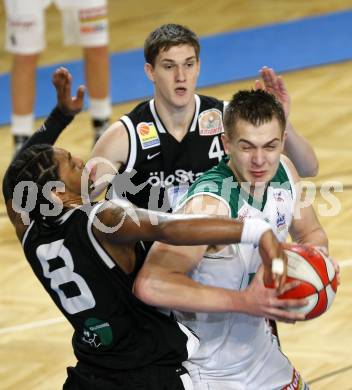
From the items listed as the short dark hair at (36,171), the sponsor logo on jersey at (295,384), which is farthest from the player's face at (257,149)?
the sponsor logo on jersey at (295,384)

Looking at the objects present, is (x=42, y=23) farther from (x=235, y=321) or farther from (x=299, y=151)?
(x=235, y=321)

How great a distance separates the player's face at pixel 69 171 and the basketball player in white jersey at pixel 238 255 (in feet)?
1.15

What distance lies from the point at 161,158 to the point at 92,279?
1.43 m

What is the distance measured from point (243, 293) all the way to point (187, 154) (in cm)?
158

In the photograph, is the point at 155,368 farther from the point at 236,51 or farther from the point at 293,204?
the point at 236,51

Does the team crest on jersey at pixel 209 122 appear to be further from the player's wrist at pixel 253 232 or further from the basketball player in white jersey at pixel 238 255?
the player's wrist at pixel 253 232

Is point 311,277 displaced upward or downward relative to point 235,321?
upward

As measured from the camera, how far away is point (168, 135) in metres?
5.00

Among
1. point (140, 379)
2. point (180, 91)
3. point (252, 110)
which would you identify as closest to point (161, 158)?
point (180, 91)

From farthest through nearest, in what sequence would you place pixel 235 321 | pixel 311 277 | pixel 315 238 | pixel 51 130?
pixel 51 130 < pixel 315 238 < pixel 235 321 < pixel 311 277

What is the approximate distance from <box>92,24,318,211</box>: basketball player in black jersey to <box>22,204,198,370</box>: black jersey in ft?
4.05

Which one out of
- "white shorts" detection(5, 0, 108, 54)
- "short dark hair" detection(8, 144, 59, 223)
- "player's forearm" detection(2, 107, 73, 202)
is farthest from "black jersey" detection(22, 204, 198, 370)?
"white shorts" detection(5, 0, 108, 54)

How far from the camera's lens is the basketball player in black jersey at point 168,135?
4.92 metres

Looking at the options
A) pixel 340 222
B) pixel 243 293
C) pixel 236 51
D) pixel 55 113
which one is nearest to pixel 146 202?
pixel 55 113
